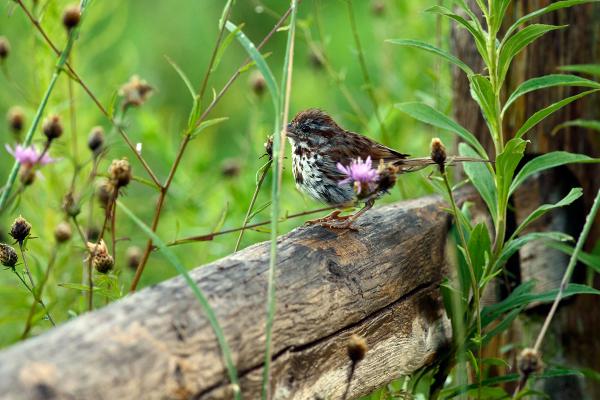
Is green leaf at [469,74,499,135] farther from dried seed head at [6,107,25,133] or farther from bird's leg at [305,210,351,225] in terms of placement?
dried seed head at [6,107,25,133]

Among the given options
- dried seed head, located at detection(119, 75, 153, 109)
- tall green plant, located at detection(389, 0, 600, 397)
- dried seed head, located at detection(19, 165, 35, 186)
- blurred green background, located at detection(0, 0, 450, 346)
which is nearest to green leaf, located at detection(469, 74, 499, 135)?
tall green plant, located at detection(389, 0, 600, 397)

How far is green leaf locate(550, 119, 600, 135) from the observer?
3.46m

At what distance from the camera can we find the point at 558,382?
3.95 meters

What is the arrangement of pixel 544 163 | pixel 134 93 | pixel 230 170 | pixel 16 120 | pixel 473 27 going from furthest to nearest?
pixel 230 170, pixel 16 120, pixel 134 93, pixel 544 163, pixel 473 27

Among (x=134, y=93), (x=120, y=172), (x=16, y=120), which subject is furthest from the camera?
(x=16, y=120)

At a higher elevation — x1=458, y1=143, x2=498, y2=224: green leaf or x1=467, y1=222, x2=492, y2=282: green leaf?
x1=458, y1=143, x2=498, y2=224: green leaf

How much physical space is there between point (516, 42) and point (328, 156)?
0.81 meters

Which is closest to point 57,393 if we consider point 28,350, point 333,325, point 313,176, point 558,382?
point 28,350

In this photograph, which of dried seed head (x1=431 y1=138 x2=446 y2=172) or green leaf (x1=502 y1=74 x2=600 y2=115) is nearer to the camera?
dried seed head (x1=431 y1=138 x2=446 y2=172)

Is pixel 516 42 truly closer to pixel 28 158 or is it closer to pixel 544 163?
pixel 544 163

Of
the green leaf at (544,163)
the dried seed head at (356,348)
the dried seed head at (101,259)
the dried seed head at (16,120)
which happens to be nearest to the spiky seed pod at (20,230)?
the dried seed head at (101,259)

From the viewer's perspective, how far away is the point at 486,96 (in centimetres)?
280

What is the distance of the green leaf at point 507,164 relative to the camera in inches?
107

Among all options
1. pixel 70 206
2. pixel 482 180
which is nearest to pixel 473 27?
pixel 482 180
